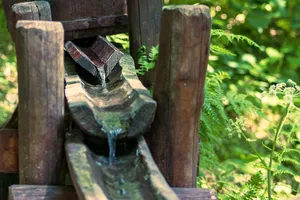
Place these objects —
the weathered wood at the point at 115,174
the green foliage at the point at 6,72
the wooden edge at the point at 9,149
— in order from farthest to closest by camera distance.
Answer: the green foliage at the point at 6,72 < the wooden edge at the point at 9,149 < the weathered wood at the point at 115,174

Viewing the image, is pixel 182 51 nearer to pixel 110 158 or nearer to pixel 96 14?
pixel 110 158

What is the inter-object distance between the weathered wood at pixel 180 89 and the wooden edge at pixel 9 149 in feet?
2.08

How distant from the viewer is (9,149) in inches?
98.0

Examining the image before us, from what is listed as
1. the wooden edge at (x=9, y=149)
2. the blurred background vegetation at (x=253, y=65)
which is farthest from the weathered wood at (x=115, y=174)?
the blurred background vegetation at (x=253, y=65)

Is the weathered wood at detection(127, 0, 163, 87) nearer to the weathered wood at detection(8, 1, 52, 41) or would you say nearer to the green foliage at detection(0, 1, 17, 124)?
the weathered wood at detection(8, 1, 52, 41)

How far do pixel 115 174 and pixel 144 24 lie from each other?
1544mm

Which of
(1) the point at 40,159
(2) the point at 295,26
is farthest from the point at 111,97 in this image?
(2) the point at 295,26

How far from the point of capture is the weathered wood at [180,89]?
2.18 m

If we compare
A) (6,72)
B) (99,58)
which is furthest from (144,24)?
(6,72)

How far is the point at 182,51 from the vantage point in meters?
2.20

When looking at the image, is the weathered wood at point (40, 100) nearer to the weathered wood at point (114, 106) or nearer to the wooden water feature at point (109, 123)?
the wooden water feature at point (109, 123)

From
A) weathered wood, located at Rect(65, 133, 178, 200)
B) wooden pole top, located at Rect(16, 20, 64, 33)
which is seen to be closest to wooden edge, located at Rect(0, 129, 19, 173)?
weathered wood, located at Rect(65, 133, 178, 200)

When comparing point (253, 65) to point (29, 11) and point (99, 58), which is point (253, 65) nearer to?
point (99, 58)

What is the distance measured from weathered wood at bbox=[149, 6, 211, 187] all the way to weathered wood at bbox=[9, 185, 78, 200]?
420 millimetres
